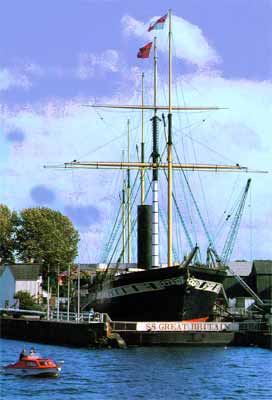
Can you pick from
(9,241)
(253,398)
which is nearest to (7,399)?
(253,398)

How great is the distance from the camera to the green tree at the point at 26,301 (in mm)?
89625

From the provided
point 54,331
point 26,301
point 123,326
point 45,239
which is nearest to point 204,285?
point 123,326

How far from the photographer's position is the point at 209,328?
58.0 m

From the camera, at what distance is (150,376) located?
130 ft

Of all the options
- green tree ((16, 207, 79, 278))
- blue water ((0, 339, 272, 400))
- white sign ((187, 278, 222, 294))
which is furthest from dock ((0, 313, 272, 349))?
green tree ((16, 207, 79, 278))

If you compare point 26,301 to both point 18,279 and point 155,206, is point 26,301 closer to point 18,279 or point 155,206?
point 18,279

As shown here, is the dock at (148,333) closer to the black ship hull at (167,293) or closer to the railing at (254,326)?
the railing at (254,326)

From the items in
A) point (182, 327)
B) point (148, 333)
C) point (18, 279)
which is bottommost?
point (148, 333)

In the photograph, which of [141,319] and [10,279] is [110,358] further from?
[10,279]

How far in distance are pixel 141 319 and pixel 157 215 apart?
8.75 m

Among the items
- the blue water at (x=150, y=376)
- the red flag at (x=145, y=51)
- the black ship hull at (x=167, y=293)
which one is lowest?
the blue water at (x=150, y=376)

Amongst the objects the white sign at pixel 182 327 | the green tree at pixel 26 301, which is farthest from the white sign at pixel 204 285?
the green tree at pixel 26 301

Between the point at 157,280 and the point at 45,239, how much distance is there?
180 ft

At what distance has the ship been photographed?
2312 inches
